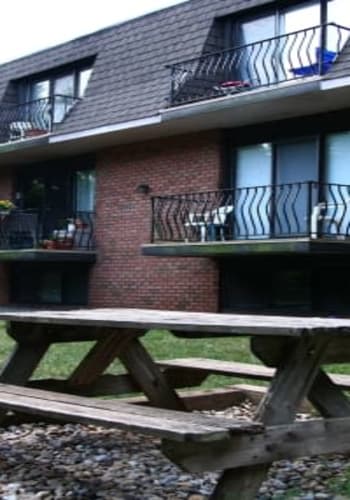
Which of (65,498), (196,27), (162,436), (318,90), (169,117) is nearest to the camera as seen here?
(162,436)

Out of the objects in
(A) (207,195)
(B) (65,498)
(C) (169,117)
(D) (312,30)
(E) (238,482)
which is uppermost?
(D) (312,30)

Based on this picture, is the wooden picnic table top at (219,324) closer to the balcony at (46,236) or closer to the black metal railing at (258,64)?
the black metal railing at (258,64)

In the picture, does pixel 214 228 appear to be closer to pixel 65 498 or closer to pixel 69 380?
pixel 69 380

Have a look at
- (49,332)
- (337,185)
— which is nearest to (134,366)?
(49,332)

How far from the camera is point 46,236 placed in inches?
787

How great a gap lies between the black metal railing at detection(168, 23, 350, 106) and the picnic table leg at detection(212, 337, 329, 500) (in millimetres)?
10062

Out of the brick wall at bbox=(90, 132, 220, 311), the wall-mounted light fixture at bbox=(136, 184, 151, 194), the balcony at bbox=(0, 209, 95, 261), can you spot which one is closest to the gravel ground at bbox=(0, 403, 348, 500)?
the brick wall at bbox=(90, 132, 220, 311)

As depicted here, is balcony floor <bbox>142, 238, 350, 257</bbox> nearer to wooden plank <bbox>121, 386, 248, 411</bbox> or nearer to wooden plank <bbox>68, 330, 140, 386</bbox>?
wooden plank <bbox>121, 386, 248, 411</bbox>

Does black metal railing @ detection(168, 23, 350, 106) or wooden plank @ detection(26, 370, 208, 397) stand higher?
black metal railing @ detection(168, 23, 350, 106)

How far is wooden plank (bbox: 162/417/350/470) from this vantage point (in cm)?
345

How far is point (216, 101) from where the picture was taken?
561 inches

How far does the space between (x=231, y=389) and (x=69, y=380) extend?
1.29 meters

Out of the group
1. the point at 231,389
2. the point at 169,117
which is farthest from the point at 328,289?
the point at 231,389

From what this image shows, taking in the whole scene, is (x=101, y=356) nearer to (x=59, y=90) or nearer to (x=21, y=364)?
(x=21, y=364)
